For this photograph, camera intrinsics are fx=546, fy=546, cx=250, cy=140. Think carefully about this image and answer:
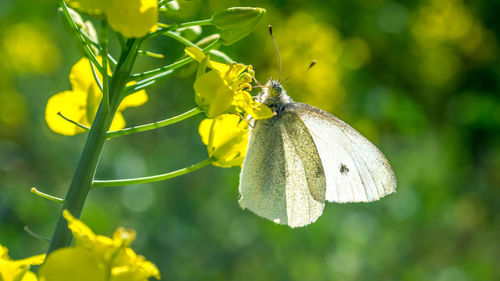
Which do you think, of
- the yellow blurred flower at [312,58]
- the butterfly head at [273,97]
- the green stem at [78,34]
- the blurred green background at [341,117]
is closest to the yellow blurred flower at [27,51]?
the blurred green background at [341,117]

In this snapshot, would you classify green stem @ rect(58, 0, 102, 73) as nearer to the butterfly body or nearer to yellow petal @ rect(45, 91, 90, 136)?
yellow petal @ rect(45, 91, 90, 136)

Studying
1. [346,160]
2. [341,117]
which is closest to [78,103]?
[346,160]

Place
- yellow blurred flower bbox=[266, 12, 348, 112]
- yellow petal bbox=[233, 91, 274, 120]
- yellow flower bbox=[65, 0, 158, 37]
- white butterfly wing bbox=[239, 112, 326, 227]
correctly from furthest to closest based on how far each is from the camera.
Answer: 1. yellow blurred flower bbox=[266, 12, 348, 112]
2. white butterfly wing bbox=[239, 112, 326, 227]
3. yellow petal bbox=[233, 91, 274, 120]
4. yellow flower bbox=[65, 0, 158, 37]

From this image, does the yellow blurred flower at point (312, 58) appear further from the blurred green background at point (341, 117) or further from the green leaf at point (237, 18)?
→ the green leaf at point (237, 18)

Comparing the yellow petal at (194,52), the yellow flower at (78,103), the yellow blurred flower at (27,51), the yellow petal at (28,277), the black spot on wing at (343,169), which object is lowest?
the yellow petal at (28,277)

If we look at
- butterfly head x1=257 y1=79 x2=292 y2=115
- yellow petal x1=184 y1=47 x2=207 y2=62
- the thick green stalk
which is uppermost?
butterfly head x1=257 y1=79 x2=292 y2=115

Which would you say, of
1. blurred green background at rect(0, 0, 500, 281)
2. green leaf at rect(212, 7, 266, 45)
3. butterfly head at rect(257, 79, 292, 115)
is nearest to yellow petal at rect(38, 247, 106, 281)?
green leaf at rect(212, 7, 266, 45)

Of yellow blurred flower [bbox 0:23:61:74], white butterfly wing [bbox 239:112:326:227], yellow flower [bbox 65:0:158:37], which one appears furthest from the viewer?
yellow blurred flower [bbox 0:23:61:74]
